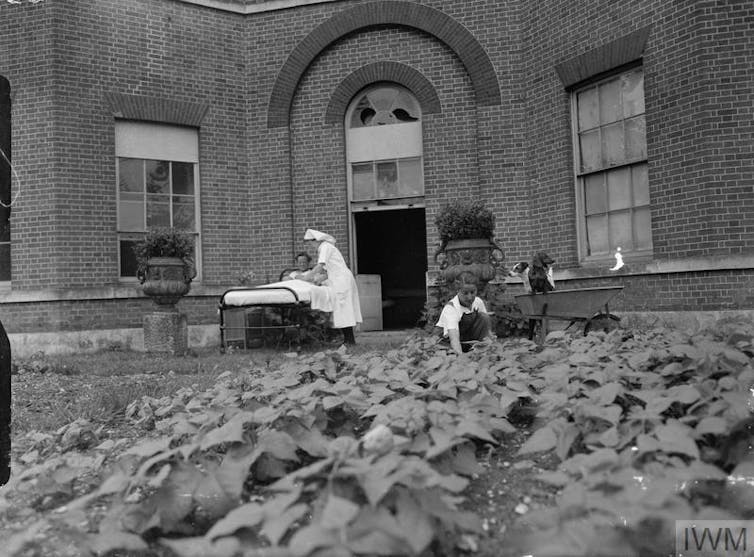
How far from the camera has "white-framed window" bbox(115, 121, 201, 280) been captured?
443 inches

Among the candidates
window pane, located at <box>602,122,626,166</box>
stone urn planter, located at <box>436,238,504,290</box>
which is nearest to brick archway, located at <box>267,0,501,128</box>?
window pane, located at <box>602,122,626,166</box>

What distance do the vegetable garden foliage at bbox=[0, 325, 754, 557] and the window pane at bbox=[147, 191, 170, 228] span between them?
829cm

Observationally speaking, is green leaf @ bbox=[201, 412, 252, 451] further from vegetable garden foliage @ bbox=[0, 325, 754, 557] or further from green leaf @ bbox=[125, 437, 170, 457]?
green leaf @ bbox=[125, 437, 170, 457]

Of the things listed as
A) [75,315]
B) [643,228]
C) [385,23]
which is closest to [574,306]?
[643,228]

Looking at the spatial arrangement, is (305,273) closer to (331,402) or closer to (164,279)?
(164,279)

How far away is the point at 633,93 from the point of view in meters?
9.63

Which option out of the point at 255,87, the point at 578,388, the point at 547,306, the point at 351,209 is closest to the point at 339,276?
the point at 351,209

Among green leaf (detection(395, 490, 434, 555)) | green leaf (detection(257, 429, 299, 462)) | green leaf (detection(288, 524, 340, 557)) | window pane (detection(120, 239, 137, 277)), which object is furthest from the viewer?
window pane (detection(120, 239, 137, 277))

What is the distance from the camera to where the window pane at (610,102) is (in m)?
9.85

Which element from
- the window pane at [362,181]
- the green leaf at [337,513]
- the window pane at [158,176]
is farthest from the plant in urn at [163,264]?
the green leaf at [337,513]

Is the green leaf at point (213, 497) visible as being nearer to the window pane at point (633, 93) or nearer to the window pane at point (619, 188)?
the window pane at point (619, 188)

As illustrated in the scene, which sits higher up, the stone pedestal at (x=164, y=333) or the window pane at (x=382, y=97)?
the window pane at (x=382, y=97)

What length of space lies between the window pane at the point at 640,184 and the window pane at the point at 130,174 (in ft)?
24.3

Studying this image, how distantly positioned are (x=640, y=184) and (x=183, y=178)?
23.2 ft
